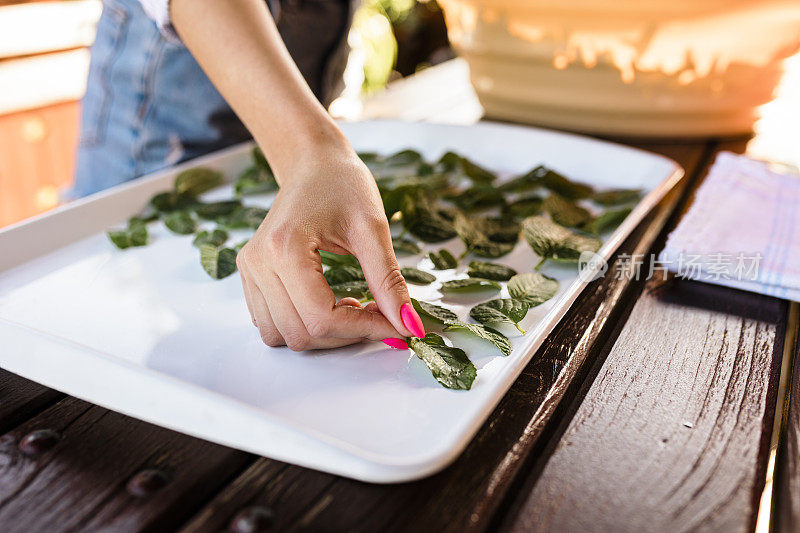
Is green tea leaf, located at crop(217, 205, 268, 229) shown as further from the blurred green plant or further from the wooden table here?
the blurred green plant

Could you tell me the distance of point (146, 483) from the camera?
0.31 meters

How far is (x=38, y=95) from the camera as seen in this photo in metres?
1.81

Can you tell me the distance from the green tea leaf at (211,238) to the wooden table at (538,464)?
0.71 feet

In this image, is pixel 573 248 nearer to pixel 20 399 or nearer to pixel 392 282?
pixel 392 282

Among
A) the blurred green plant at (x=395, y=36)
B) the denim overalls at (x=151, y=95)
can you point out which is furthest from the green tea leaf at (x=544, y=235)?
the blurred green plant at (x=395, y=36)

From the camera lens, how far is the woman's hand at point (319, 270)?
40 cm

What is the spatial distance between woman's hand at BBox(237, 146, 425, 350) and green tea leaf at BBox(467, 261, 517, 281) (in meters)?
0.12

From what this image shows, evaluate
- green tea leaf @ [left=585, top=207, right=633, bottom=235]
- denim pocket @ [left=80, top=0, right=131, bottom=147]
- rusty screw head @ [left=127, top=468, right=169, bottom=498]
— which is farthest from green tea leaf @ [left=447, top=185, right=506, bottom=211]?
denim pocket @ [left=80, top=0, right=131, bottom=147]

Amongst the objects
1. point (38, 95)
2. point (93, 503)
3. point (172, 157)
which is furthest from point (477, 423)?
point (38, 95)

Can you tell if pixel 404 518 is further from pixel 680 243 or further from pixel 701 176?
pixel 701 176

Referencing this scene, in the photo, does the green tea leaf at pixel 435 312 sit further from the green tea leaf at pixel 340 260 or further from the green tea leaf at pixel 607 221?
the green tea leaf at pixel 607 221

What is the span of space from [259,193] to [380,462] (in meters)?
0.47

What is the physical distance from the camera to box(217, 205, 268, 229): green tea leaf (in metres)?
0.62

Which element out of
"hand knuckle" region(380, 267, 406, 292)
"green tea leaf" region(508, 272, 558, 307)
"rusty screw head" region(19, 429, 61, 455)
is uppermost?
"hand knuckle" region(380, 267, 406, 292)
